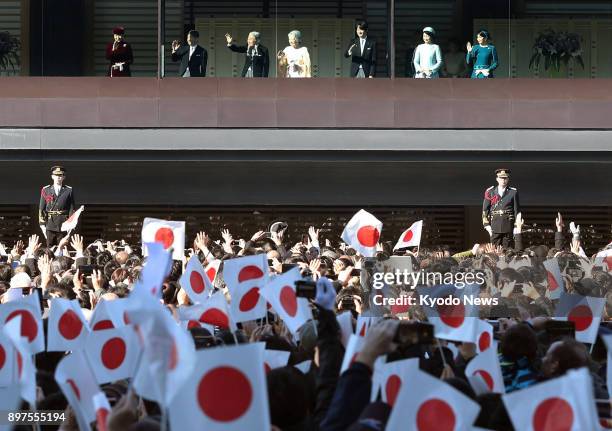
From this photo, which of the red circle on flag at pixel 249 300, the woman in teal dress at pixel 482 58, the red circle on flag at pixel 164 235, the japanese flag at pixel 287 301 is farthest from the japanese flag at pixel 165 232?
the woman in teal dress at pixel 482 58

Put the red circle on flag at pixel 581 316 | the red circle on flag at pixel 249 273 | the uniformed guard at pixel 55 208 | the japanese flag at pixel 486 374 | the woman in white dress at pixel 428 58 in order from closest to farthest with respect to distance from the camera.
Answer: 1. the japanese flag at pixel 486 374
2. the red circle on flag at pixel 581 316
3. the red circle on flag at pixel 249 273
4. the uniformed guard at pixel 55 208
5. the woman in white dress at pixel 428 58

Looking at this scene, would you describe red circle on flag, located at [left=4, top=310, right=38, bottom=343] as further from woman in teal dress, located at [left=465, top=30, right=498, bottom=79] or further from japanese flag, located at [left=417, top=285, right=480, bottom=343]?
woman in teal dress, located at [left=465, top=30, right=498, bottom=79]

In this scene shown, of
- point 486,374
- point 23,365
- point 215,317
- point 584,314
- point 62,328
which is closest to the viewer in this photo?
point 23,365

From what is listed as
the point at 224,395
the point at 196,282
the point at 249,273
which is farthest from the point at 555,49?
the point at 224,395

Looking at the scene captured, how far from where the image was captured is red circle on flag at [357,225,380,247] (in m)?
14.0

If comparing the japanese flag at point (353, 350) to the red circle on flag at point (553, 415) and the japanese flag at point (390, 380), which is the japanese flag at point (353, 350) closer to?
the japanese flag at point (390, 380)

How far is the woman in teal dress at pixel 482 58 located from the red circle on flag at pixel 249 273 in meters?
16.3

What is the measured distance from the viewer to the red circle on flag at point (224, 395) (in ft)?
14.7

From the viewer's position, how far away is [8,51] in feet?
82.7

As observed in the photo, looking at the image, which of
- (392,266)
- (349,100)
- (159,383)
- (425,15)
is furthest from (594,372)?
(425,15)

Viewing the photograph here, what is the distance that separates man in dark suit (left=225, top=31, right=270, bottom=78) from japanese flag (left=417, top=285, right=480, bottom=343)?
16.0 m

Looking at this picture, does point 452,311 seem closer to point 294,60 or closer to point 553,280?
point 553,280

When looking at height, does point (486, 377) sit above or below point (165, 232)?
below

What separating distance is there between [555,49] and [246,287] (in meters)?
17.2
